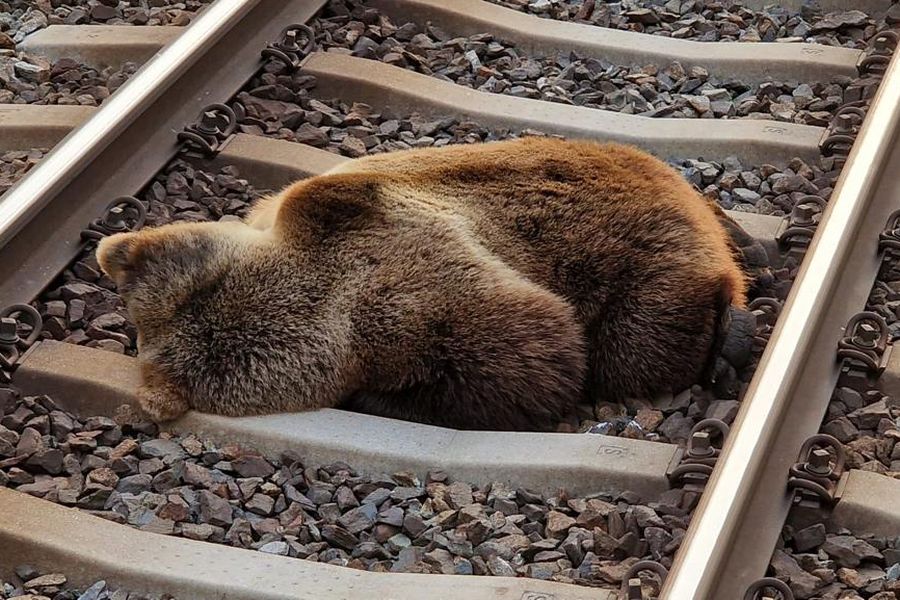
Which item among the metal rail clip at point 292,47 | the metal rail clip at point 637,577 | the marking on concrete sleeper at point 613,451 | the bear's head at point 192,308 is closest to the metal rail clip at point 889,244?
the marking on concrete sleeper at point 613,451

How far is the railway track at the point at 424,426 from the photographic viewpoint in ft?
12.0

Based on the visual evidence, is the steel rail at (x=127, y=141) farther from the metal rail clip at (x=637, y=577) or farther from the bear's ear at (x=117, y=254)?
the metal rail clip at (x=637, y=577)

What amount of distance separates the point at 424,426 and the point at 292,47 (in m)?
2.29

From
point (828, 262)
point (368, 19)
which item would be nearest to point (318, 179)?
point (828, 262)

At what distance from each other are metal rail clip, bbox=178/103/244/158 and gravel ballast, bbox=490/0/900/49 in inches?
63.4

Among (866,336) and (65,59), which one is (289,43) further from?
(866,336)

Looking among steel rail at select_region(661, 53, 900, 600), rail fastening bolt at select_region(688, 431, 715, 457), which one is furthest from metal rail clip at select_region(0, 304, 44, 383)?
steel rail at select_region(661, 53, 900, 600)

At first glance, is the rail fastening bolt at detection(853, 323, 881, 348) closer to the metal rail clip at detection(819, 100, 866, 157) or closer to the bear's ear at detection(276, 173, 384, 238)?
the metal rail clip at detection(819, 100, 866, 157)

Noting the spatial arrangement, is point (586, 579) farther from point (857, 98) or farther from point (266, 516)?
point (857, 98)

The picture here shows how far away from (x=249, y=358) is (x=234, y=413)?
147 millimetres

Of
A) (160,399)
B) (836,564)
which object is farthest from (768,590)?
(160,399)

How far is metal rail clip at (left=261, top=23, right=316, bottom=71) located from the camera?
5926 millimetres

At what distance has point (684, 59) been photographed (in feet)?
20.2

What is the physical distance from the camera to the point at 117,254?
4344mm
